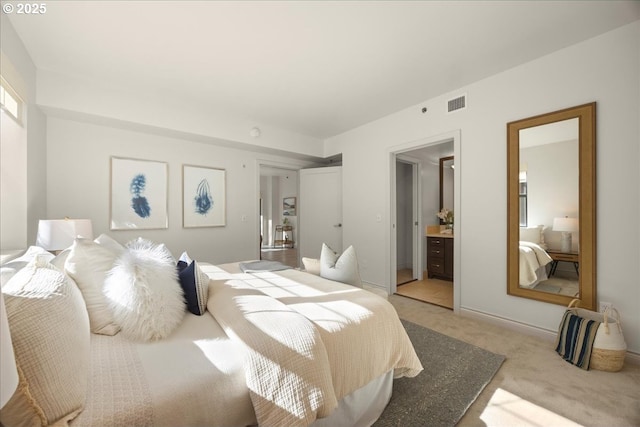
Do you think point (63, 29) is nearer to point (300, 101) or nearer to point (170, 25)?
point (170, 25)

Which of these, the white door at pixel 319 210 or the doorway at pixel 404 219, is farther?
the doorway at pixel 404 219

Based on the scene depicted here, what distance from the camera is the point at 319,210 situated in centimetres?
505

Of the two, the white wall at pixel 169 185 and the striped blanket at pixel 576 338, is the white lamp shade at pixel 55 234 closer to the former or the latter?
the white wall at pixel 169 185

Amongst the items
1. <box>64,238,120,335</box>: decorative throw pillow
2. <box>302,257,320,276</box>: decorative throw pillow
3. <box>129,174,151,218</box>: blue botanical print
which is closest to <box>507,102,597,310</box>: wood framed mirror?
<box>302,257,320,276</box>: decorative throw pillow

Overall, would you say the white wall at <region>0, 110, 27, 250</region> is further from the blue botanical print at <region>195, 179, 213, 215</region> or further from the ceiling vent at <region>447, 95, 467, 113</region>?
the ceiling vent at <region>447, 95, 467, 113</region>

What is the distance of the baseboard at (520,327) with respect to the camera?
6.91 feet

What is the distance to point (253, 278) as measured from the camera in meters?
2.18

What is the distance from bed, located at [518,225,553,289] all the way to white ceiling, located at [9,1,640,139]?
1677mm

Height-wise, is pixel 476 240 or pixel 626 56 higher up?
pixel 626 56

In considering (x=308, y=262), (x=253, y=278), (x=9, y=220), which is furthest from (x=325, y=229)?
(x=9, y=220)

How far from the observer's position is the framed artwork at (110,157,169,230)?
10.9 ft

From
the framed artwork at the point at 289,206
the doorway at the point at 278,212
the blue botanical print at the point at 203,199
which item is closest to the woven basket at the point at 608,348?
the blue botanical print at the point at 203,199

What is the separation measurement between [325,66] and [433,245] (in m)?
3.67

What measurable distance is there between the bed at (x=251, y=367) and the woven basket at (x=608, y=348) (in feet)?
4.96
